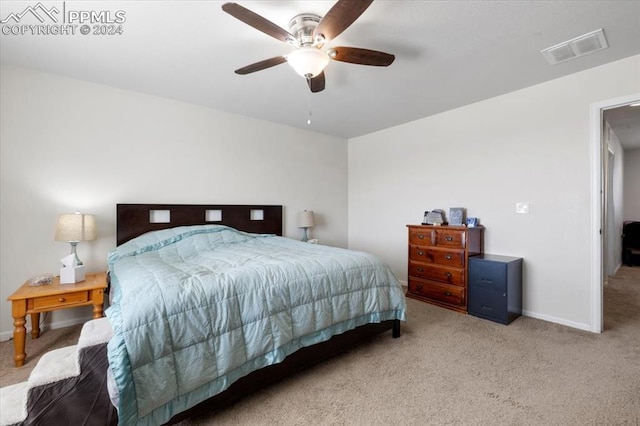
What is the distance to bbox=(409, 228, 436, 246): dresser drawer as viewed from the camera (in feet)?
11.3

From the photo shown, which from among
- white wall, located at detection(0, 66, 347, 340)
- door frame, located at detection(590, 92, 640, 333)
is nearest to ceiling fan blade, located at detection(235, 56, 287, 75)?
white wall, located at detection(0, 66, 347, 340)

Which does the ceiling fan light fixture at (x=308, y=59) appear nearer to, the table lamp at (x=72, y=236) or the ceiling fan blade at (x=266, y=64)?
the ceiling fan blade at (x=266, y=64)

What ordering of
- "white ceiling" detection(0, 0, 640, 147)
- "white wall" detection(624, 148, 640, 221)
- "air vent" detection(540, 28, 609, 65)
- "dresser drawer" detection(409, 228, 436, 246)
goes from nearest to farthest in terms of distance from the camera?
"white ceiling" detection(0, 0, 640, 147) < "air vent" detection(540, 28, 609, 65) < "dresser drawer" detection(409, 228, 436, 246) < "white wall" detection(624, 148, 640, 221)

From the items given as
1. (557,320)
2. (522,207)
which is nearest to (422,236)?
(522,207)

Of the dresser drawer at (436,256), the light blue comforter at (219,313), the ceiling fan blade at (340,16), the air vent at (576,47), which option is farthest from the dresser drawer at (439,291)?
the ceiling fan blade at (340,16)

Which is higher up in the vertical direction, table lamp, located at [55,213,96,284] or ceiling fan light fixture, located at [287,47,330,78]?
ceiling fan light fixture, located at [287,47,330,78]

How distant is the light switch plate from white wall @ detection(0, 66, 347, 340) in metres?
3.04

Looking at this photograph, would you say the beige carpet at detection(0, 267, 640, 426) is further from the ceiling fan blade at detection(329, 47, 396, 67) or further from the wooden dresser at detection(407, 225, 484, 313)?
the ceiling fan blade at detection(329, 47, 396, 67)

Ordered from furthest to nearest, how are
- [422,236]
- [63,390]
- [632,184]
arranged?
[632,184], [422,236], [63,390]

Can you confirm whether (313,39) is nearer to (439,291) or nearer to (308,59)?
(308,59)

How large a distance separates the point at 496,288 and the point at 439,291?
0.66 meters

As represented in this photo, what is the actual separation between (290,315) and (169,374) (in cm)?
70

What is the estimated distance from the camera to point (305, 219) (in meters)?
4.25

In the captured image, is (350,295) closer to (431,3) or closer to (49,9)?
(431,3)
